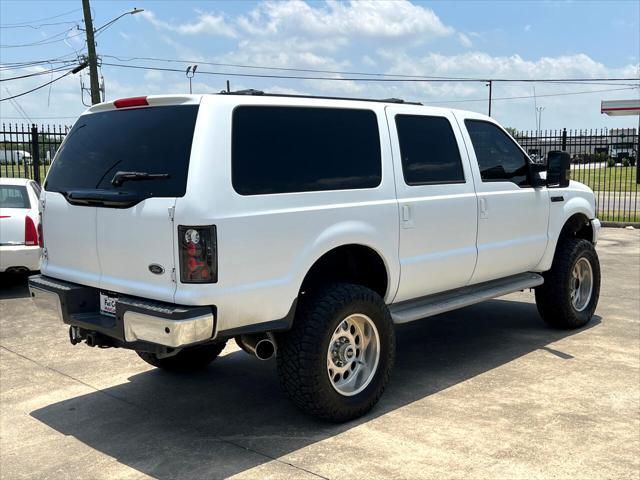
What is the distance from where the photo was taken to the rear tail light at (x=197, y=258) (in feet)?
11.6

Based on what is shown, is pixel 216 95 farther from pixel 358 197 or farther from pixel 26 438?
pixel 26 438

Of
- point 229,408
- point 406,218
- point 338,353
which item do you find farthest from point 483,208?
point 229,408

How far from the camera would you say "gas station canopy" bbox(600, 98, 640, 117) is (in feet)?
126

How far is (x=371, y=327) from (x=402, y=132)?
1468 millimetres

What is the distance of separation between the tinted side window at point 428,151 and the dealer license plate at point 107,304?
7.10ft

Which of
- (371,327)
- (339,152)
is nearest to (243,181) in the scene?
(339,152)

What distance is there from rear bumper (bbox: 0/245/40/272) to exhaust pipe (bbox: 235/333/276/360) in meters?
4.98

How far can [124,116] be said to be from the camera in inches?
165

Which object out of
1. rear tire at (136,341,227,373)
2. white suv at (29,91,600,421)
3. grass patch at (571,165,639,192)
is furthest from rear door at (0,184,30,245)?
grass patch at (571,165,639,192)

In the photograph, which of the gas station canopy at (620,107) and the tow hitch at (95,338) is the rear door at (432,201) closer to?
the tow hitch at (95,338)

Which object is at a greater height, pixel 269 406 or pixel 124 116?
pixel 124 116

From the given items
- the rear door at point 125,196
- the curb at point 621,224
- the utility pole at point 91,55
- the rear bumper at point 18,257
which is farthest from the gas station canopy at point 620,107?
the rear door at point 125,196

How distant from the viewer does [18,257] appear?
26.7 feet

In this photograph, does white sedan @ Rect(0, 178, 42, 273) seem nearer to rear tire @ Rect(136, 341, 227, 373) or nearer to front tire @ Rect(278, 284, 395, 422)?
rear tire @ Rect(136, 341, 227, 373)
